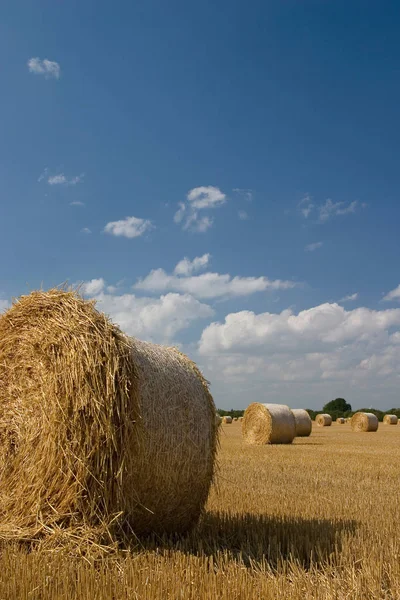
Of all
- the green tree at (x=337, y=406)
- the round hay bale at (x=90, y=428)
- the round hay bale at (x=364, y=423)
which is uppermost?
the green tree at (x=337, y=406)

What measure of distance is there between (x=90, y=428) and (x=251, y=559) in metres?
1.67

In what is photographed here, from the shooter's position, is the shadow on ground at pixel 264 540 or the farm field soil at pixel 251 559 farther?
the shadow on ground at pixel 264 540

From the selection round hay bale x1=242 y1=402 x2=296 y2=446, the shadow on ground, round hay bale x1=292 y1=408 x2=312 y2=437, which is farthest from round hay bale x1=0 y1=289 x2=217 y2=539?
round hay bale x1=292 y1=408 x2=312 y2=437

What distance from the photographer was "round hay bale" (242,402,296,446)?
63.0 ft

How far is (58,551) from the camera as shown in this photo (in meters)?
→ 4.82

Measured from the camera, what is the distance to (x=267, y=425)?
19.2 metres

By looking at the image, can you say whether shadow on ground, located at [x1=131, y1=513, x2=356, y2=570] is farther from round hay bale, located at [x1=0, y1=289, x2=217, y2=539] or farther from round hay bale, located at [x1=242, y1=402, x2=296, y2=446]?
round hay bale, located at [x1=242, y1=402, x2=296, y2=446]

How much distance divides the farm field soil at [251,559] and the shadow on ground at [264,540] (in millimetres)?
11

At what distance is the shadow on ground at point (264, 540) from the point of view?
5.04m

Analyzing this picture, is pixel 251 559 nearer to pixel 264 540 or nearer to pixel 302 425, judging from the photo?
pixel 264 540

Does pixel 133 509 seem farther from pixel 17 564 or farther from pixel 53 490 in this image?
pixel 17 564

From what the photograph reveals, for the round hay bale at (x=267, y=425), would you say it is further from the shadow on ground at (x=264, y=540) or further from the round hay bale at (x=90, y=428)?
the round hay bale at (x=90, y=428)

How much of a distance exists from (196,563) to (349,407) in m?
79.6

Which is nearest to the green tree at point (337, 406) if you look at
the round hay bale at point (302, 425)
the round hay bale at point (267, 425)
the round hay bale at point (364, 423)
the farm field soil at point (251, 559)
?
the round hay bale at point (364, 423)
